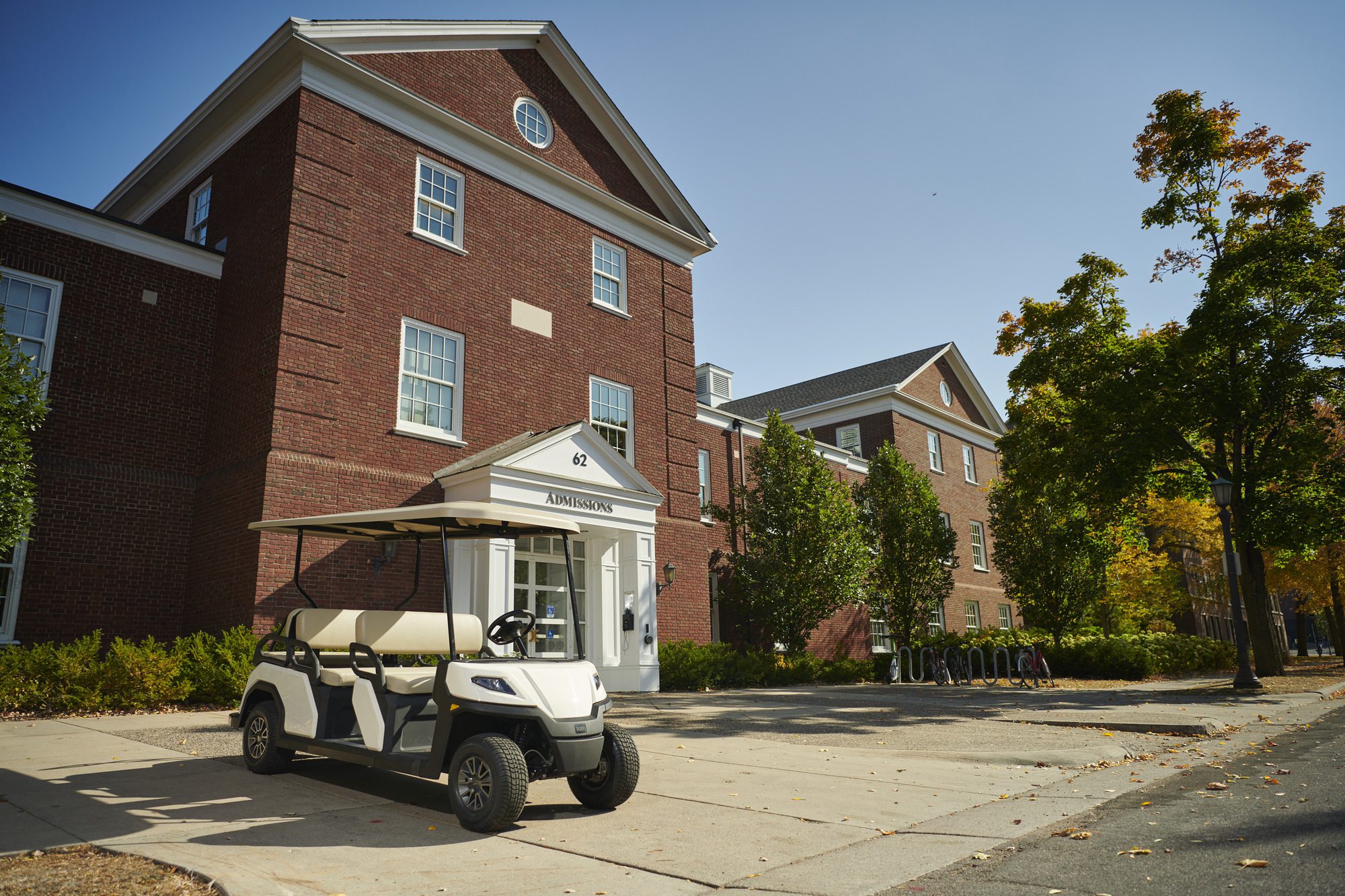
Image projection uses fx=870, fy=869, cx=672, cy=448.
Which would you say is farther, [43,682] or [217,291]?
[217,291]

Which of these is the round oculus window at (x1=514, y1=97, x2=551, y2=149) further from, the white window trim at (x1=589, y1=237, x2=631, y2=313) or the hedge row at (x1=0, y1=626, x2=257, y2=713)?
the hedge row at (x1=0, y1=626, x2=257, y2=713)

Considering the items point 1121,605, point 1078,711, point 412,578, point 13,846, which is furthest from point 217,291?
point 1121,605

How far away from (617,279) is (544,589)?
7.77 metres

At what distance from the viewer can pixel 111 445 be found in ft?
46.1

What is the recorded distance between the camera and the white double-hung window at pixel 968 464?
1473 inches

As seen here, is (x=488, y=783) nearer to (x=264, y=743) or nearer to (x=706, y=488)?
(x=264, y=743)

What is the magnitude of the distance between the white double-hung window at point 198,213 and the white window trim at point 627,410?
8331 mm

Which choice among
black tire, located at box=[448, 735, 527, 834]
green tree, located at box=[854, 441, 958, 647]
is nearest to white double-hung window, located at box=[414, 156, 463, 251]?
black tire, located at box=[448, 735, 527, 834]

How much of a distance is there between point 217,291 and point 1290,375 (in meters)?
21.0

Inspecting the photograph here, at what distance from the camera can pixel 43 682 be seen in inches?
434

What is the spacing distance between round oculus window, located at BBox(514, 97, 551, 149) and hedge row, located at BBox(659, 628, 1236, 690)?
11.3 metres

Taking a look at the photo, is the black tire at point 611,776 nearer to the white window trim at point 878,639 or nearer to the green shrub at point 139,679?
the green shrub at point 139,679

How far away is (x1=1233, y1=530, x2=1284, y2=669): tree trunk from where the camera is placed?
1902 cm

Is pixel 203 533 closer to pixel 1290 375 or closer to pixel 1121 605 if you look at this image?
pixel 1290 375
